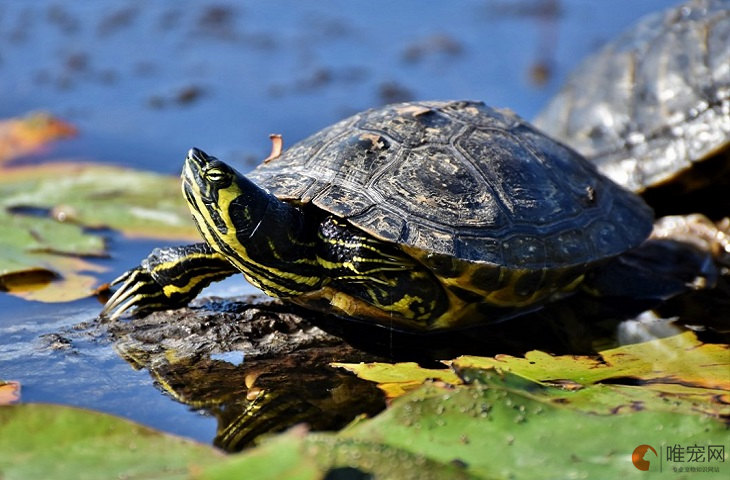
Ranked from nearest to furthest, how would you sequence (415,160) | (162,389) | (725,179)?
(162,389), (415,160), (725,179)

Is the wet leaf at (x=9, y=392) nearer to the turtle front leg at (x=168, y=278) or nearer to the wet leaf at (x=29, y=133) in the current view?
the turtle front leg at (x=168, y=278)

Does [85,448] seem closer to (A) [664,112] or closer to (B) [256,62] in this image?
(A) [664,112]

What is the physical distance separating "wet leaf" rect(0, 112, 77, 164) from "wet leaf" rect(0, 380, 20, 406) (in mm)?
4081

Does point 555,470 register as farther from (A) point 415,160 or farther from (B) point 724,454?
(A) point 415,160

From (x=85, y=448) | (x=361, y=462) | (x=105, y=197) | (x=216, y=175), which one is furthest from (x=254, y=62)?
(x=361, y=462)

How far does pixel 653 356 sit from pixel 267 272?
1731 mm

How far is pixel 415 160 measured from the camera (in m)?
3.95

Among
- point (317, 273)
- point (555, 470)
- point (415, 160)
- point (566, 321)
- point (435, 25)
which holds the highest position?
point (435, 25)

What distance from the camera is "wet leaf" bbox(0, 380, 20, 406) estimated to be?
3.23 metres

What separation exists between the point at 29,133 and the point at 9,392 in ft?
15.0

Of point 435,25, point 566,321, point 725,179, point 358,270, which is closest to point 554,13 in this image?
point 435,25

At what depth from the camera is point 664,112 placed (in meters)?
6.10

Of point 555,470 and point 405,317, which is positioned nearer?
point 555,470

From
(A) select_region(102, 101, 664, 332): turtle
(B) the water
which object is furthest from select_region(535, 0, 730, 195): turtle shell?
(A) select_region(102, 101, 664, 332): turtle
